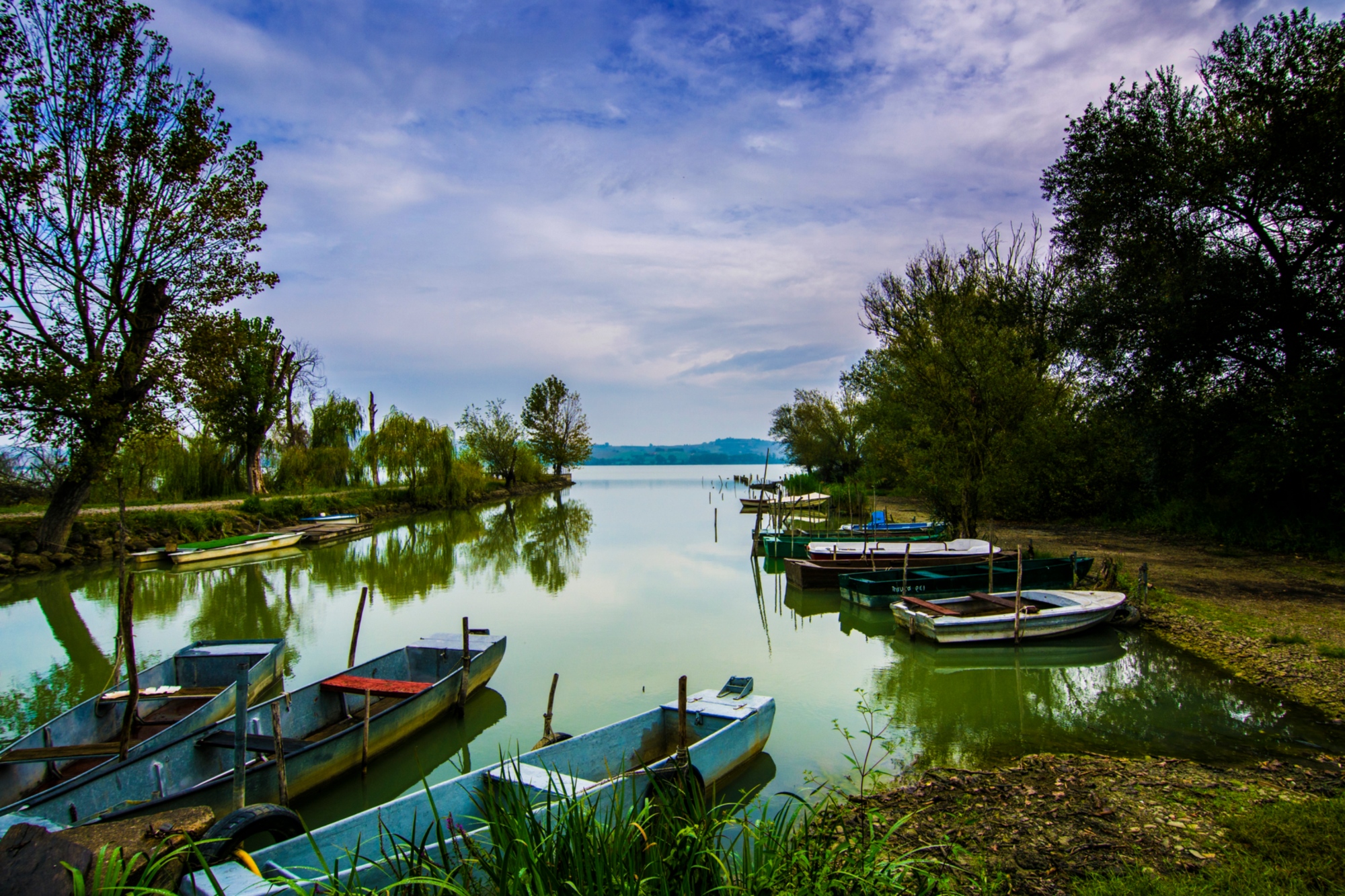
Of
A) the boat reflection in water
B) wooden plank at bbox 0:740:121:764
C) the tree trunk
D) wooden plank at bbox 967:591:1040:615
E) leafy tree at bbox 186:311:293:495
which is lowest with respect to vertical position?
the boat reflection in water

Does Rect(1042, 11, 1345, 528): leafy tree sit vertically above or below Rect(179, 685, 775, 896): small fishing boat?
above

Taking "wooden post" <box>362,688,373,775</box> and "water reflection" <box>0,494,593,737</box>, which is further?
"water reflection" <box>0,494,593,737</box>

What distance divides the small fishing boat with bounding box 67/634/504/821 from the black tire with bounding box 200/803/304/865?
81 cm

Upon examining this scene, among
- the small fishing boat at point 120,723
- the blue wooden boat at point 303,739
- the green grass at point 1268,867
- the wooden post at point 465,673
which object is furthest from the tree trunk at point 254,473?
the green grass at point 1268,867

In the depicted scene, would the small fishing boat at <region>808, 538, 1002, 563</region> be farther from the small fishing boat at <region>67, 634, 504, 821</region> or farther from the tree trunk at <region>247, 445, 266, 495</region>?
the tree trunk at <region>247, 445, 266, 495</region>

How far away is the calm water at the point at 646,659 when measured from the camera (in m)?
7.39

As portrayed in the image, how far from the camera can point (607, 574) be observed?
19469 millimetres

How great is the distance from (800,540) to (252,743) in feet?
52.2

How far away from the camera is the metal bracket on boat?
24.6 feet

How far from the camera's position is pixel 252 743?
20.4 feet

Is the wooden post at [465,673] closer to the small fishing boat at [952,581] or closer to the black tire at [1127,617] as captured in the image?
the small fishing boat at [952,581]

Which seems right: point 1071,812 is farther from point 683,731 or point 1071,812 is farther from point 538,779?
point 538,779

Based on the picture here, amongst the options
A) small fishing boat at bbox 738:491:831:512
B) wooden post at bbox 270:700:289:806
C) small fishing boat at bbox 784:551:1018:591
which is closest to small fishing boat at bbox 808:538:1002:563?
small fishing boat at bbox 784:551:1018:591

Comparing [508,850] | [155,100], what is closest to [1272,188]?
[508,850]
